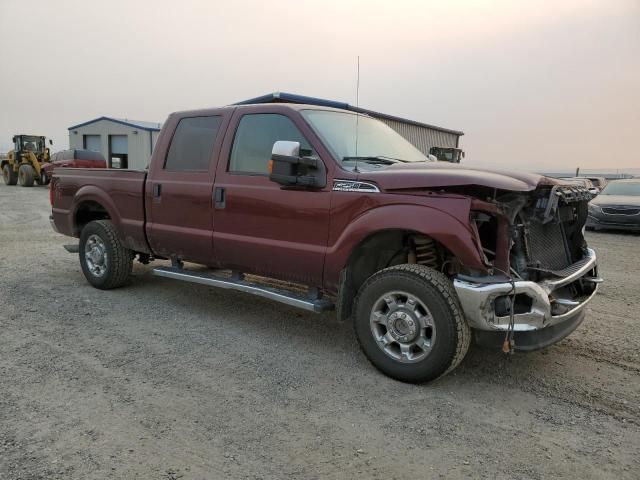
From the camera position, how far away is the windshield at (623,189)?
14043 mm

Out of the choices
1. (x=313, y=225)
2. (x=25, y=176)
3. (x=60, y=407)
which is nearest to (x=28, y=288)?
(x=60, y=407)

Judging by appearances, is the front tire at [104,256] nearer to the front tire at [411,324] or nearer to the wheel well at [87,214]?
the wheel well at [87,214]

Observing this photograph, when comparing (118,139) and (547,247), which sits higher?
(118,139)

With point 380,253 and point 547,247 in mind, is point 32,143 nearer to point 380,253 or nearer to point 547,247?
point 380,253

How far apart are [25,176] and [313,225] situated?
26650 millimetres

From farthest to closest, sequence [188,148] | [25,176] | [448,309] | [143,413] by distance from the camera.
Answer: [25,176] < [188,148] < [448,309] < [143,413]

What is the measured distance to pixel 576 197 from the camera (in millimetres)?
3977

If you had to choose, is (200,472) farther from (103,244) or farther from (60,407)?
(103,244)

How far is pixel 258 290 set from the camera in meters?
4.51

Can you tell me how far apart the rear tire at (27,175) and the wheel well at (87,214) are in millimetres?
22940

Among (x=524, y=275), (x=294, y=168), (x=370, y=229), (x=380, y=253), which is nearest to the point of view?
(x=524, y=275)

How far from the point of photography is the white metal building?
1234 inches

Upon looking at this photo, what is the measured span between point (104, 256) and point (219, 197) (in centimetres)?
205

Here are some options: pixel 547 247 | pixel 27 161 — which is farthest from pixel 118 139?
pixel 547 247
